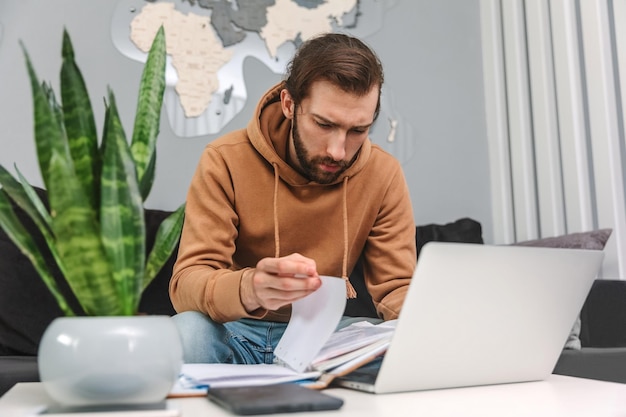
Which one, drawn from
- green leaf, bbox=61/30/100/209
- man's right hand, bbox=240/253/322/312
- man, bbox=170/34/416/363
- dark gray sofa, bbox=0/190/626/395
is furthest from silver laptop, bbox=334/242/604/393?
dark gray sofa, bbox=0/190/626/395

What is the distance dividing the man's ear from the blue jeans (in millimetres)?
456

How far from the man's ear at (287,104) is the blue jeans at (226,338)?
0.46 meters

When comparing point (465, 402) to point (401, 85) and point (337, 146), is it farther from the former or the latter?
point (401, 85)

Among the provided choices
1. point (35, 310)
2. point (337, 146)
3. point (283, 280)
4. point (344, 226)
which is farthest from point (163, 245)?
point (35, 310)

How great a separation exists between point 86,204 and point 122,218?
38 millimetres

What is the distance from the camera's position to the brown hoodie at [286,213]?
1.38 m

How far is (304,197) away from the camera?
58.6 inches

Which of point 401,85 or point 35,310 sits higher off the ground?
point 401,85

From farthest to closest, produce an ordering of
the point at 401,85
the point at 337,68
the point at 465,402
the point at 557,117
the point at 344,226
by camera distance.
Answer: the point at 401,85
the point at 557,117
the point at 344,226
the point at 337,68
the point at 465,402

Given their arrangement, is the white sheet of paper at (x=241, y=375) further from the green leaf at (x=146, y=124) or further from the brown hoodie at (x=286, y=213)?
the brown hoodie at (x=286, y=213)

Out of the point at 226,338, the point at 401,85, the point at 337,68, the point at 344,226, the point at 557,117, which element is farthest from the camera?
the point at 401,85

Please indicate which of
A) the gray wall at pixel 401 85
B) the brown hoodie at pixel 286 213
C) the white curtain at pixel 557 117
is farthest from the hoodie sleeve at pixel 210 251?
the white curtain at pixel 557 117

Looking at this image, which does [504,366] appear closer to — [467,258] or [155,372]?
[467,258]

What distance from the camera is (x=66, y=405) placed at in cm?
68
